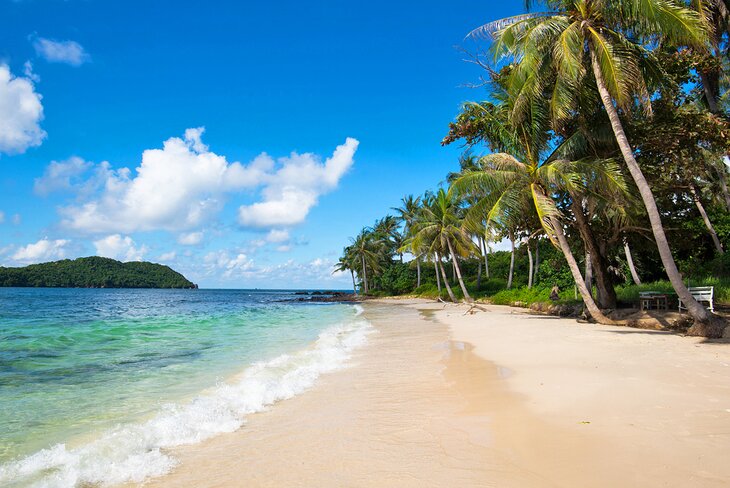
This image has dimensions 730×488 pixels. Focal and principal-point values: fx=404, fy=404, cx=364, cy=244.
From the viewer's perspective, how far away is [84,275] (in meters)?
118

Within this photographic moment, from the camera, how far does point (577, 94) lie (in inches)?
463

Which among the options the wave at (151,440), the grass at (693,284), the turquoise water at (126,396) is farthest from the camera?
the grass at (693,284)

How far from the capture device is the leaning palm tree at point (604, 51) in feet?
31.0

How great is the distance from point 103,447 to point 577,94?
13.3 m

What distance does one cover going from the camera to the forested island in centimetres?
11162

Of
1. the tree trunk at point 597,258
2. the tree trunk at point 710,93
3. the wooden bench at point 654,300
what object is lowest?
the wooden bench at point 654,300

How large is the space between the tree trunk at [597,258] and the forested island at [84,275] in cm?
13607

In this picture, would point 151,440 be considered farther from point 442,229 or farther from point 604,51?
point 442,229

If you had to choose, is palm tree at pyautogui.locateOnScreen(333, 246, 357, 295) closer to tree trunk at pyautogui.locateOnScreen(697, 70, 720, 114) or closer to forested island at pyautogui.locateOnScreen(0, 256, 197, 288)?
tree trunk at pyautogui.locateOnScreen(697, 70, 720, 114)

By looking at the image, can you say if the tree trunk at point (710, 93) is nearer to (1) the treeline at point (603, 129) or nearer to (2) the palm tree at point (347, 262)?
(1) the treeline at point (603, 129)

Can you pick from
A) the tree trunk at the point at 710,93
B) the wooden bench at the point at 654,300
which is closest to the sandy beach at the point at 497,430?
the wooden bench at the point at 654,300

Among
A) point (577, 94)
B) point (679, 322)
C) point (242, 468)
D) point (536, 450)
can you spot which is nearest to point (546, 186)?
point (577, 94)

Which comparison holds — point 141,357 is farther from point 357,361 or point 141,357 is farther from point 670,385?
point 670,385

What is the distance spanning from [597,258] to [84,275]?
138185 millimetres
